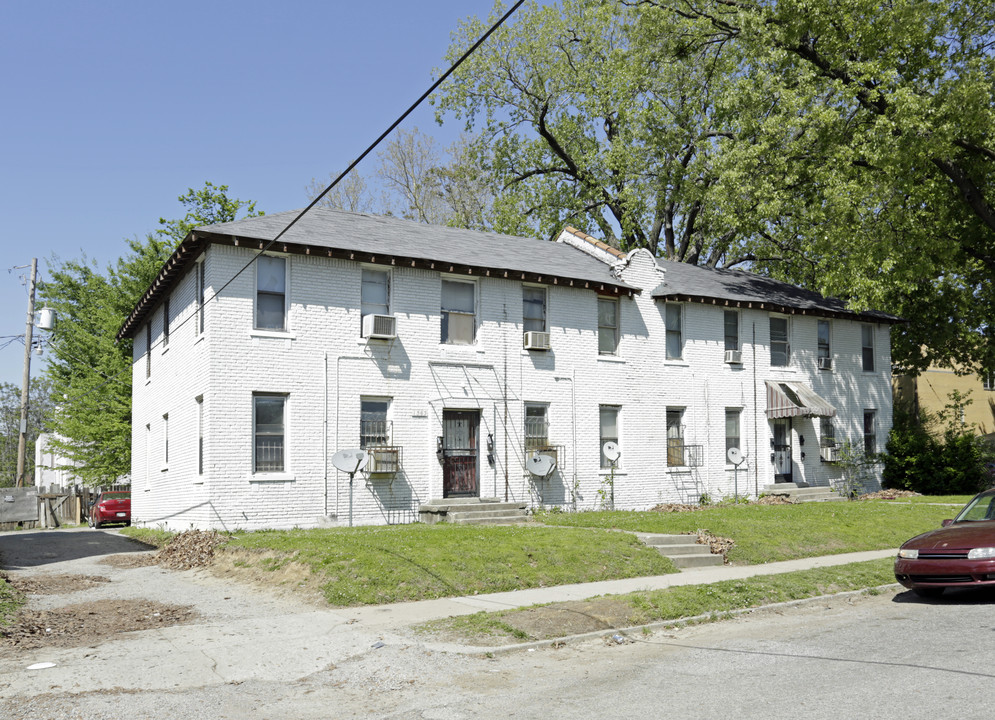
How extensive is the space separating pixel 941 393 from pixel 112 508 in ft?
124

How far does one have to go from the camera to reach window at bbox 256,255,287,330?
19359 mm

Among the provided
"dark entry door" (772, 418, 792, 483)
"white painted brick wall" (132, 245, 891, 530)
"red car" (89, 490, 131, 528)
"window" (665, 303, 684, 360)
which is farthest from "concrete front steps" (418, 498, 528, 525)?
"red car" (89, 490, 131, 528)

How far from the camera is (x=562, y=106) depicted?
133ft

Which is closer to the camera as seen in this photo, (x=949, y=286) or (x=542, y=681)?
(x=542, y=681)

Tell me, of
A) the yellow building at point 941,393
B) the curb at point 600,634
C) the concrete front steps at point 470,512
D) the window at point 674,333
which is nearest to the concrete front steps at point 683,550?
the curb at point 600,634

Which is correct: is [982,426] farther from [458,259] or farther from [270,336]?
[270,336]

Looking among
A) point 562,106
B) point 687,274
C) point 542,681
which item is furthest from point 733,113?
point 542,681

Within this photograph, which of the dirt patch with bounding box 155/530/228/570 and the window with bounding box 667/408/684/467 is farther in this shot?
the window with bounding box 667/408/684/467

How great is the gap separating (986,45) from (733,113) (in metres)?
7.66

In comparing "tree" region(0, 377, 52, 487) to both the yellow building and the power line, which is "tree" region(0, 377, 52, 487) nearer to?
the power line

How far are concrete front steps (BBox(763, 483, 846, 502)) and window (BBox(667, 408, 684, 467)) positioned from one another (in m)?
3.14

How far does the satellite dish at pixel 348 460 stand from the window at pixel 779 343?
14.3 meters

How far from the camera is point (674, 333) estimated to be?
→ 2567 centimetres

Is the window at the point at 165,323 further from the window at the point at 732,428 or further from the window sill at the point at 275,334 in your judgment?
the window at the point at 732,428
